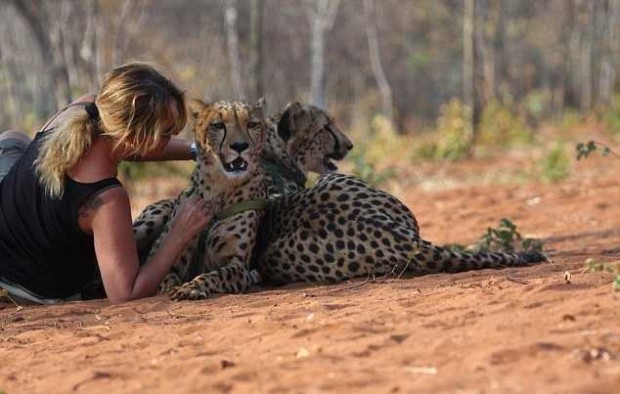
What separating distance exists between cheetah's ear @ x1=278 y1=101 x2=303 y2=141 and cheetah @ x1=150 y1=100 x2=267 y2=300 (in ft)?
2.48

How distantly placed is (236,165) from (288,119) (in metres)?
1.20

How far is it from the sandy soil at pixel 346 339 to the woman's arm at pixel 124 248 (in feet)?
0.37

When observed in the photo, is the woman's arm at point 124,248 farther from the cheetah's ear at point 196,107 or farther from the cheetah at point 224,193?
the cheetah's ear at point 196,107

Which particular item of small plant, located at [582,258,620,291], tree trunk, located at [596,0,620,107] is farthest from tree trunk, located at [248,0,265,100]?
tree trunk, located at [596,0,620,107]

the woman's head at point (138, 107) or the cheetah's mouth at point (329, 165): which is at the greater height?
the woman's head at point (138, 107)

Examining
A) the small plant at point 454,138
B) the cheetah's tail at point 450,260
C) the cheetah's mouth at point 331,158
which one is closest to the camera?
the cheetah's tail at point 450,260

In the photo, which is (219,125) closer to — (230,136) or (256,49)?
(230,136)

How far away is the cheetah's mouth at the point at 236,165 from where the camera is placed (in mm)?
4914

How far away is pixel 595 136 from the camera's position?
1861cm

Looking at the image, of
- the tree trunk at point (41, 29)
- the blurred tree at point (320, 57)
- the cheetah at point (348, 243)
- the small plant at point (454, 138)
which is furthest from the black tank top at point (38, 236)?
the blurred tree at point (320, 57)

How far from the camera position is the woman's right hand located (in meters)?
Answer: 4.90

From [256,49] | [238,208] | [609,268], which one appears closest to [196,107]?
[238,208]

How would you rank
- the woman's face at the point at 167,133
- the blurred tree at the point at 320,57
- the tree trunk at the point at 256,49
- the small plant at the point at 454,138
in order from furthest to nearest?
the blurred tree at the point at 320,57 < the small plant at the point at 454,138 < the tree trunk at the point at 256,49 < the woman's face at the point at 167,133

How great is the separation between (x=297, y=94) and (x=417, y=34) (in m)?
4.87
